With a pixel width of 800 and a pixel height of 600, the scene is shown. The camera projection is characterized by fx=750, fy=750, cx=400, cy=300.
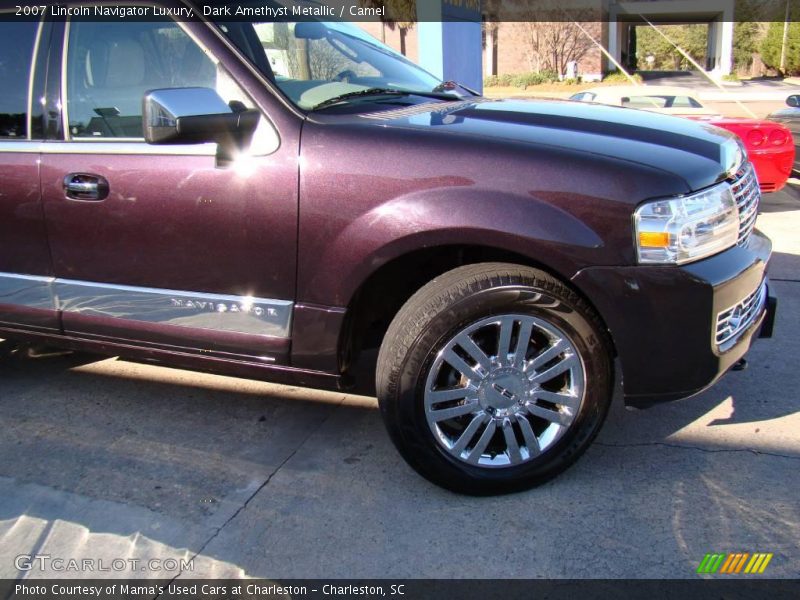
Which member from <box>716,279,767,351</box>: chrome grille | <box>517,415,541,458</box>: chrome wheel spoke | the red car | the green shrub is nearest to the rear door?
<box>517,415,541,458</box>: chrome wheel spoke

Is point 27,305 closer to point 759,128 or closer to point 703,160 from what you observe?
point 703,160

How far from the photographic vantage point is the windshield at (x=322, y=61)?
10.1 ft

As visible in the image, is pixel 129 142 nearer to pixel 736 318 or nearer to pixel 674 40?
pixel 736 318

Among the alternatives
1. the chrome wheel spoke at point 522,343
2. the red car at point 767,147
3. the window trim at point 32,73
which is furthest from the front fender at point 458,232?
the red car at point 767,147

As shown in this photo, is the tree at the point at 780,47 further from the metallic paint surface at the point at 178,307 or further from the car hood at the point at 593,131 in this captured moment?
the metallic paint surface at the point at 178,307

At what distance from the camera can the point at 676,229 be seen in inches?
101

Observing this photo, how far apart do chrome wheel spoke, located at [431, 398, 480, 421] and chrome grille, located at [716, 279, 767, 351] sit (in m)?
0.92

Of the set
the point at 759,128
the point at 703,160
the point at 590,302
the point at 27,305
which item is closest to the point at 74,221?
the point at 27,305

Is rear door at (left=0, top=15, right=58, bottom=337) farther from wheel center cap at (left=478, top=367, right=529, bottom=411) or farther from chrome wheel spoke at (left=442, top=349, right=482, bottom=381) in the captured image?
wheel center cap at (left=478, top=367, right=529, bottom=411)

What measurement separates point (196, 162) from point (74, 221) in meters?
0.67

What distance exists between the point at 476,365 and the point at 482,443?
1.03 ft

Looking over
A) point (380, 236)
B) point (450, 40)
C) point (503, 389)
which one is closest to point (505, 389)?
point (503, 389)

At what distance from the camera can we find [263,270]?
2.95 metres

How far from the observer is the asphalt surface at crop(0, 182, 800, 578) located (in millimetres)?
2633
